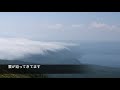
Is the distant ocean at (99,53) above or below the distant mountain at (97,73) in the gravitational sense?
above

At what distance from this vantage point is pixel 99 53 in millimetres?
3178

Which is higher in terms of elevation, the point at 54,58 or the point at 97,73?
the point at 54,58

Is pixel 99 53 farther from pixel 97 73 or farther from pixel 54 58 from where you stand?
pixel 54 58

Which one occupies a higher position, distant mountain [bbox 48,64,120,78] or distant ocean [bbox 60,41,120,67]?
distant ocean [bbox 60,41,120,67]

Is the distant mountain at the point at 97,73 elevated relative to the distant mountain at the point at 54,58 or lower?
lower

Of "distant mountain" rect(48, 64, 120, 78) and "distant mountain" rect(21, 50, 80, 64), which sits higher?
"distant mountain" rect(21, 50, 80, 64)

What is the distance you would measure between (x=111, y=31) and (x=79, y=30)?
0.31 metres

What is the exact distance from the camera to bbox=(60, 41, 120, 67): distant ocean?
10.4 ft

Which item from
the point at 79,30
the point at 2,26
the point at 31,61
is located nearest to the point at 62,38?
the point at 79,30

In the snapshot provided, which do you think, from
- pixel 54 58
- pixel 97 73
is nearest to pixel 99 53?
pixel 97 73

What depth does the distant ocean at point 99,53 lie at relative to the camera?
3.17 m

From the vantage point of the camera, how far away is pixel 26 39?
3.19 m

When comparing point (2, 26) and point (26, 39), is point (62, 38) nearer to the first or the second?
point (26, 39)
